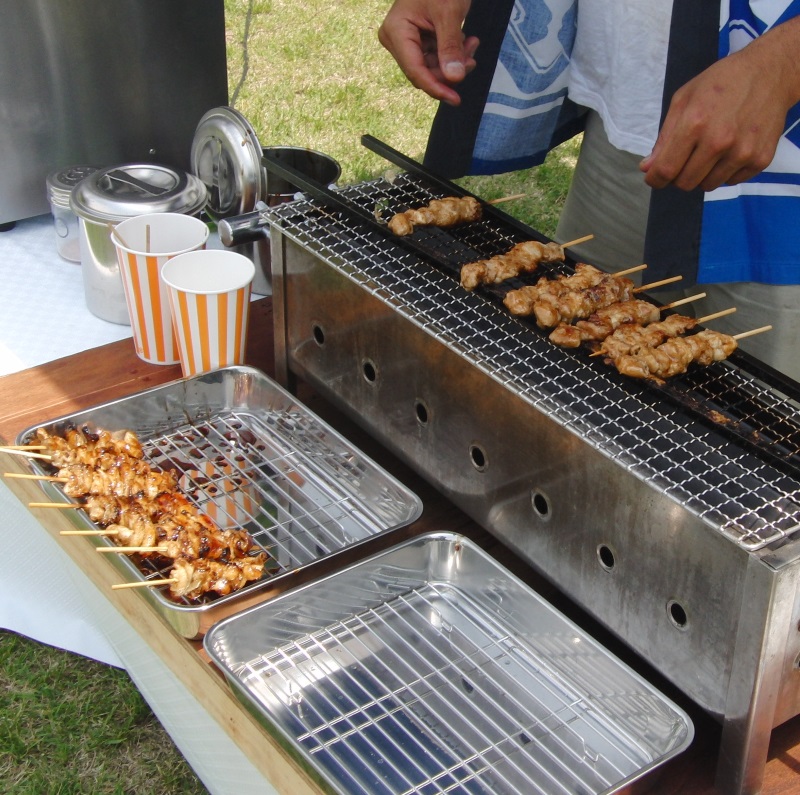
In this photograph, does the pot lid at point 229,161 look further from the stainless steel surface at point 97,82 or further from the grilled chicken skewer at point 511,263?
the grilled chicken skewer at point 511,263

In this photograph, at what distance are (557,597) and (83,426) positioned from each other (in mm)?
1171

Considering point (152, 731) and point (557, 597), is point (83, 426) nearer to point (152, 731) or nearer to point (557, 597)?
point (152, 731)

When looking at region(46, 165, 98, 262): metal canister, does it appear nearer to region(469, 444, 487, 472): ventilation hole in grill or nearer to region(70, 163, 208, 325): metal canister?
region(70, 163, 208, 325): metal canister

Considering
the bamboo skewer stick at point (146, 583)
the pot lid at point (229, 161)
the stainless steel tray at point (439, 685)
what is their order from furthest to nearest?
the pot lid at point (229, 161)
the bamboo skewer stick at point (146, 583)
the stainless steel tray at point (439, 685)

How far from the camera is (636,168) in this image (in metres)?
2.78

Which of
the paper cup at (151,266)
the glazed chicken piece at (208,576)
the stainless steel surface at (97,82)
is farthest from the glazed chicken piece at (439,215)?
the stainless steel surface at (97,82)

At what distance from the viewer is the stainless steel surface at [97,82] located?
3246mm

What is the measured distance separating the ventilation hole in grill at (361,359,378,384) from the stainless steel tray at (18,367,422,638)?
0.15m

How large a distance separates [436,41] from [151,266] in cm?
96

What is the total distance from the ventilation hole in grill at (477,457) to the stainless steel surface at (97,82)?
6.89ft

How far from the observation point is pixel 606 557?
1786 mm

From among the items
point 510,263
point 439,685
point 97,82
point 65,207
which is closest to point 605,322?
Answer: point 510,263

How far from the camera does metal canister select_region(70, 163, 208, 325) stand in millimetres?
2775

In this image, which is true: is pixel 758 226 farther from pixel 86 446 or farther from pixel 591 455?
pixel 86 446
